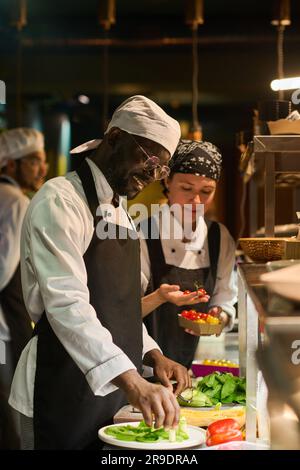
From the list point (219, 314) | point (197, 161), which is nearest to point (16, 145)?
point (197, 161)

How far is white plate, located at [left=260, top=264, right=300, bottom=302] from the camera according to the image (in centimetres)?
160

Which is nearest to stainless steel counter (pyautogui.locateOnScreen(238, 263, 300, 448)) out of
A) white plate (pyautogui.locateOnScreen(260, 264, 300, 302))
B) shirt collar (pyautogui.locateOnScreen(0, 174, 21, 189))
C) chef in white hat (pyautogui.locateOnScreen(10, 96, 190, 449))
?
white plate (pyautogui.locateOnScreen(260, 264, 300, 302))

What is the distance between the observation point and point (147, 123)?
2967 millimetres

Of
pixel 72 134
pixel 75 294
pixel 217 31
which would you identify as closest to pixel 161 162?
pixel 75 294

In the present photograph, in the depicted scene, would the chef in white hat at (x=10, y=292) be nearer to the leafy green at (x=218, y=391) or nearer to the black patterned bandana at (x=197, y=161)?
the black patterned bandana at (x=197, y=161)

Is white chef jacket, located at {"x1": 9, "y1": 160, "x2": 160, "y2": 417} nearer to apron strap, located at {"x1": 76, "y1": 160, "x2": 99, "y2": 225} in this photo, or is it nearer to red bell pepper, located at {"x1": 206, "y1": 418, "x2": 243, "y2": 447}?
apron strap, located at {"x1": 76, "y1": 160, "x2": 99, "y2": 225}

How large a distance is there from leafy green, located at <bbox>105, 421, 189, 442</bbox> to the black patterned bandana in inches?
65.6

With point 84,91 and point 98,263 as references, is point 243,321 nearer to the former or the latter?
point 98,263

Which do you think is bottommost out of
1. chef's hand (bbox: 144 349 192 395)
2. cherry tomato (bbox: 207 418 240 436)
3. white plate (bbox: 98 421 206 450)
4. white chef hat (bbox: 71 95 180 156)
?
white plate (bbox: 98 421 206 450)

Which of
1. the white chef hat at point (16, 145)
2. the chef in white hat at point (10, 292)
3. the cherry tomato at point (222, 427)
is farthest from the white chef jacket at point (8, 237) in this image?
the cherry tomato at point (222, 427)

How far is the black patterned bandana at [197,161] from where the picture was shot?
4.00m

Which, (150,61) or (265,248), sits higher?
(150,61)

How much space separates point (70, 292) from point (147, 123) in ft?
2.24

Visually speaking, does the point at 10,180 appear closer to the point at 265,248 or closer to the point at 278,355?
the point at 265,248
